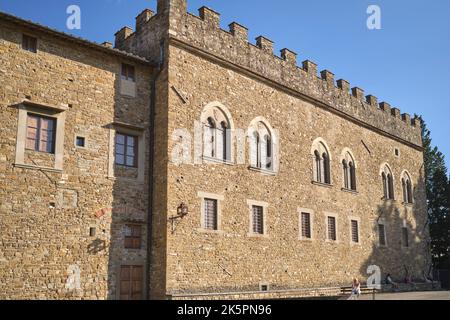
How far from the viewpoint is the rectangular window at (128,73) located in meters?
15.9

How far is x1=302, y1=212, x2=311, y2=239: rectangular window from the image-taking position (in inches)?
778

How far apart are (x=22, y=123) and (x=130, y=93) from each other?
3738mm

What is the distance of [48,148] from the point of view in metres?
13.9

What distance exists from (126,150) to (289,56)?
8.98 metres

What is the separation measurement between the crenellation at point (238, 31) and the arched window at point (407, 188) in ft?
46.6

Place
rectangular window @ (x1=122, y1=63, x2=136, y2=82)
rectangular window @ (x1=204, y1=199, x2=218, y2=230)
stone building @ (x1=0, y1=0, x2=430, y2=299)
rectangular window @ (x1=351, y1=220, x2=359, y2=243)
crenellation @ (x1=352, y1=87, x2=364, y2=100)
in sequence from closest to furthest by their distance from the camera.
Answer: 1. stone building @ (x1=0, y1=0, x2=430, y2=299)
2. rectangular window @ (x1=122, y1=63, x2=136, y2=82)
3. rectangular window @ (x1=204, y1=199, x2=218, y2=230)
4. rectangular window @ (x1=351, y1=220, x2=359, y2=243)
5. crenellation @ (x1=352, y1=87, x2=364, y2=100)

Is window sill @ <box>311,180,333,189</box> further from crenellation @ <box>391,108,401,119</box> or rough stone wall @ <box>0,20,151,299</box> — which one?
crenellation @ <box>391,108,401,119</box>

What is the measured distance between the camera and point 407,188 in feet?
91.7

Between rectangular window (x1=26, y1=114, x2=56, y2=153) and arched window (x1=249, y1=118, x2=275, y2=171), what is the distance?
7.39 meters

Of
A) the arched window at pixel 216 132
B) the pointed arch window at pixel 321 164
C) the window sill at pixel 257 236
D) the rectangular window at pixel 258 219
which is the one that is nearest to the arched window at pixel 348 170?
the pointed arch window at pixel 321 164

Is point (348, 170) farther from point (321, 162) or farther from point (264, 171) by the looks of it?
point (264, 171)

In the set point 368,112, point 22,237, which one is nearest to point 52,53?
point 22,237

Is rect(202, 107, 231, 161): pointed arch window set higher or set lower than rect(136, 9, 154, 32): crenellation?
lower

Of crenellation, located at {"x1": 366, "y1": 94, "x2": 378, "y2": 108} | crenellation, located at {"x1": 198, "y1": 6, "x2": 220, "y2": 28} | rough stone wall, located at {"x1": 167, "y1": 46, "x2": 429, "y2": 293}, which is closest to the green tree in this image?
rough stone wall, located at {"x1": 167, "y1": 46, "x2": 429, "y2": 293}
